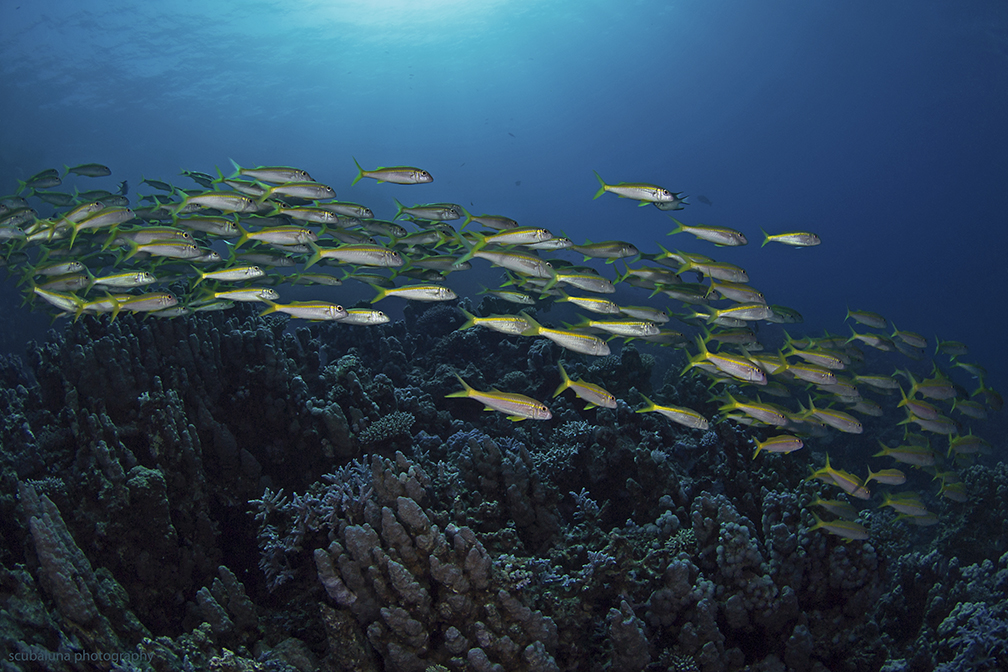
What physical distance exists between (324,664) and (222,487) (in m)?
2.55

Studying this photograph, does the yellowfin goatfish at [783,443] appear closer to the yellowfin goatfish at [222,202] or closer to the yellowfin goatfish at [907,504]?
the yellowfin goatfish at [907,504]

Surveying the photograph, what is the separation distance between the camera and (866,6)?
46125 millimetres

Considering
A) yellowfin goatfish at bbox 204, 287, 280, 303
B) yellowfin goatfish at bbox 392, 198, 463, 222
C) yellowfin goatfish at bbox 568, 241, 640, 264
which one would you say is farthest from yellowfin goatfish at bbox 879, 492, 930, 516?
yellowfin goatfish at bbox 204, 287, 280, 303

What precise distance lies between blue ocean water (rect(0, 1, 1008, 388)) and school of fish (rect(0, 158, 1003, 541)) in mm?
6649

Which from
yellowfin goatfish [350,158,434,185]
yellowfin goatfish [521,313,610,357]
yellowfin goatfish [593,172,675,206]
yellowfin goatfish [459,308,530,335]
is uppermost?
yellowfin goatfish [350,158,434,185]

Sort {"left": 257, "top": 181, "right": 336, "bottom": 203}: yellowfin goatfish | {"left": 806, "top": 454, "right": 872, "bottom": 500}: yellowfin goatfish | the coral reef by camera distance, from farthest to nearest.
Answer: {"left": 257, "top": 181, "right": 336, "bottom": 203}: yellowfin goatfish → {"left": 806, "top": 454, "right": 872, "bottom": 500}: yellowfin goatfish → the coral reef

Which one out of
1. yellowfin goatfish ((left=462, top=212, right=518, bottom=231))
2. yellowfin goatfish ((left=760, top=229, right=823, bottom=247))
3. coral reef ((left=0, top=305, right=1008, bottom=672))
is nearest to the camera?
coral reef ((left=0, top=305, right=1008, bottom=672))

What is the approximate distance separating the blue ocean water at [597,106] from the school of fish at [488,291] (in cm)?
665

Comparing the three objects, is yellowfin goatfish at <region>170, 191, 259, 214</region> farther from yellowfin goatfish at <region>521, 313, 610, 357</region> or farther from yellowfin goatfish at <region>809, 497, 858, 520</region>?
yellowfin goatfish at <region>809, 497, 858, 520</region>

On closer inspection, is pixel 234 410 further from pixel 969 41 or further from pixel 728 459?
pixel 969 41

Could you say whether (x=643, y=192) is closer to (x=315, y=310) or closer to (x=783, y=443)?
(x=783, y=443)

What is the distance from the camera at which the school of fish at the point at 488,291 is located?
15.0 ft

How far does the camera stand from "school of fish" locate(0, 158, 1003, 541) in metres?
4.56

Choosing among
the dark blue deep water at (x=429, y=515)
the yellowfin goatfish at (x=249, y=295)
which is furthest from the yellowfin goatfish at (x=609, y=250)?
the yellowfin goatfish at (x=249, y=295)
